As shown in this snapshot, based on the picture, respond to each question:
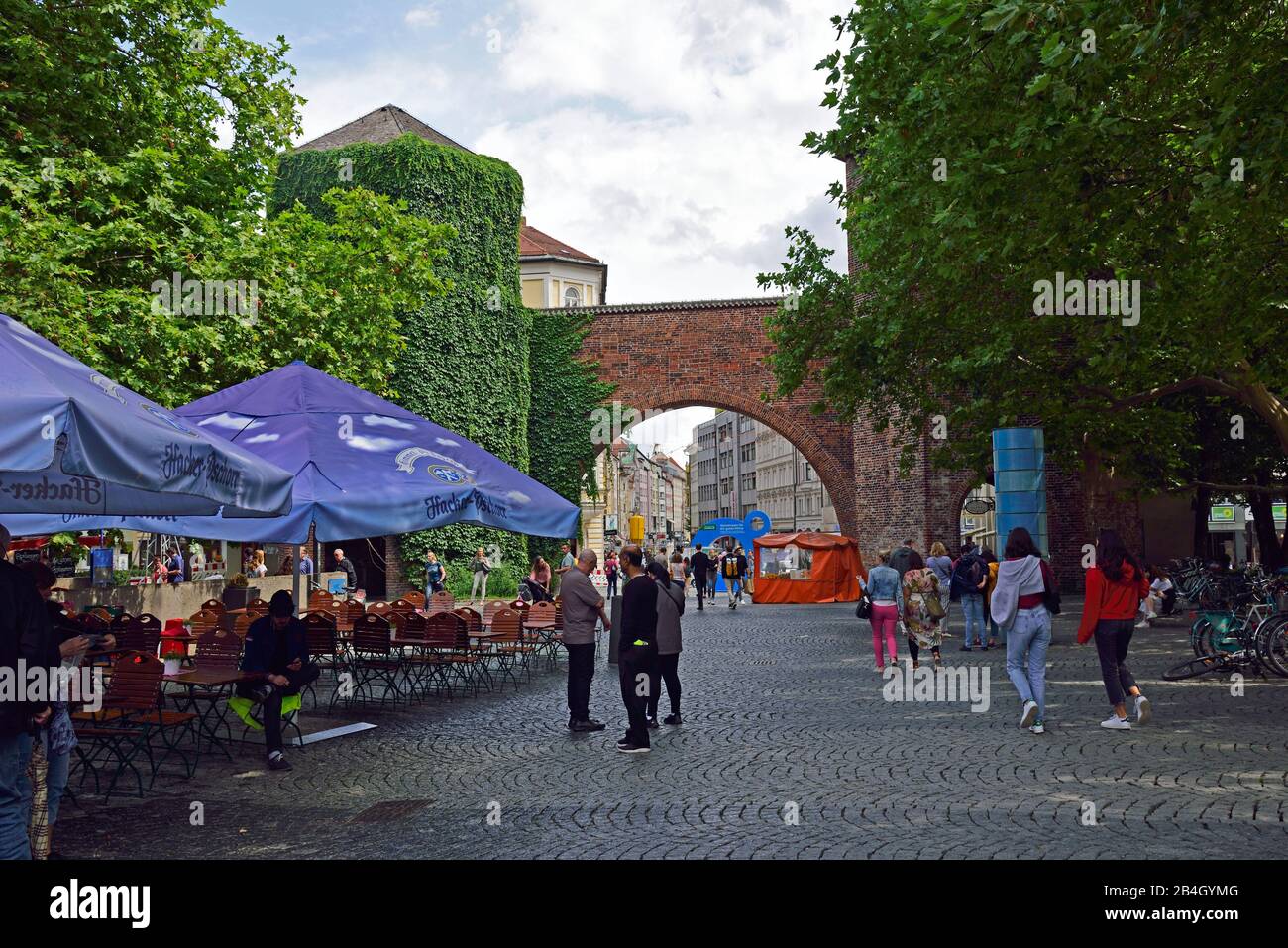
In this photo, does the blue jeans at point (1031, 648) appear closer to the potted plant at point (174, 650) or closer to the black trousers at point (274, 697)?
the black trousers at point (274, 697)

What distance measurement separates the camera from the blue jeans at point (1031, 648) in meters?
10.1

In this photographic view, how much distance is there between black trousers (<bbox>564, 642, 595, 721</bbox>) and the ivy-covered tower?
21.0 metres

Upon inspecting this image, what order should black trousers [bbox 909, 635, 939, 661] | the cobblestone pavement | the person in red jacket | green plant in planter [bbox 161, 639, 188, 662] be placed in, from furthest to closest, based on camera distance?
1. black trousers [bbox 909, 635, 939, 661]
2. green plant in planter [bbox 161, 639, 188, 662]
3. the person in red jacket
4. the cobblestone pavement

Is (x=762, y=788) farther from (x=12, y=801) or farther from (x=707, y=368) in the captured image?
(x=707, y=368)

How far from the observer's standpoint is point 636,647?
9.88 meters

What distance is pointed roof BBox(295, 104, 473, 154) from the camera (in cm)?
3628

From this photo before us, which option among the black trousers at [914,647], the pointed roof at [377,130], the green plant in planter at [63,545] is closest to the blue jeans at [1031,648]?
the black trousers at [914,647]

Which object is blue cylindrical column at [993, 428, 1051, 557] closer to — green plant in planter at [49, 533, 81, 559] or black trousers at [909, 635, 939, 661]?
black trousers at [909, 635, 939, 661]

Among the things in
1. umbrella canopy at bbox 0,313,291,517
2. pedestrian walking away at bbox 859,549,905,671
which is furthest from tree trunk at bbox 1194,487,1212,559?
umbrella canopy at bbox 0,313,291,517

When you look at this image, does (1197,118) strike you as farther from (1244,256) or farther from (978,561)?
(978,561)

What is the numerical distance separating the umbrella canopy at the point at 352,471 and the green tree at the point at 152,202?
158 inches

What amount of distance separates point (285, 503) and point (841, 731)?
530cm

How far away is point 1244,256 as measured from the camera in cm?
1300
